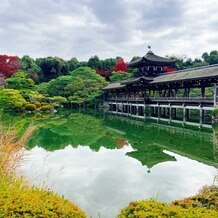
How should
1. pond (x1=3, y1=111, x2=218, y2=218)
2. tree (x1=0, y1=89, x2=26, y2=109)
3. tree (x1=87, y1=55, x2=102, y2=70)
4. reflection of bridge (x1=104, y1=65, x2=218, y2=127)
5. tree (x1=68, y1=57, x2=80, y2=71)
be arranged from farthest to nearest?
tree (x1=68, y1=57, x2=80, y2=71) < tree (x1=87, y1=55, x2=102, y2=70) < tree (x1=0, y1=89, x2=26, y2=109) < reflection of bridge (x1=104, y1=65, x2=218, y2=127) < pond (x1=3, y1=111, x2=218, y2=218)

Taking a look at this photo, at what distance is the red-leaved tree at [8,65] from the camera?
45688 millimetres

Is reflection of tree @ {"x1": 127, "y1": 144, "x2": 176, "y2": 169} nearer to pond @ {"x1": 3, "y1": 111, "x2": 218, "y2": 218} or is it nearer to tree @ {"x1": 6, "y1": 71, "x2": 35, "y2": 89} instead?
pond @ {"x1": 3, "y1": 111, "x2": 218, "y2": 218}

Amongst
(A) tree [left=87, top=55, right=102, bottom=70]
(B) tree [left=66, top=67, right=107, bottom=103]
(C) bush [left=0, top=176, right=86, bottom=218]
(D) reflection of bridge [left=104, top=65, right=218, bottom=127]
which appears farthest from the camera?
(A) tree [left=87, top=55, right=102, bottom=70]

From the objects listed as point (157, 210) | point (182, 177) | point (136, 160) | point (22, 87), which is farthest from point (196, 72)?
point (22, 87)

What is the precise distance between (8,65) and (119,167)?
40610 mm

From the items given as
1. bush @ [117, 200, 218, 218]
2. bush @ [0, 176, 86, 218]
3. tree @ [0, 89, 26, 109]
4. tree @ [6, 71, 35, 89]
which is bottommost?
tree @ [0, 89, 26, 109]

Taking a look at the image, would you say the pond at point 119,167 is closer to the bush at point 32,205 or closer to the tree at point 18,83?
the bush at point 32,205

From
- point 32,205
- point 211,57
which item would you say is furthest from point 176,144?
point 211,57

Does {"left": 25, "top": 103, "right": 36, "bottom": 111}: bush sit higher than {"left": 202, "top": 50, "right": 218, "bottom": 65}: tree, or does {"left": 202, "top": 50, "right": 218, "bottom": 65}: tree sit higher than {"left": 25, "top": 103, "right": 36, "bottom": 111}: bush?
{"left": 202, "top": 50, "right": 218, "bottom": 65}: tree

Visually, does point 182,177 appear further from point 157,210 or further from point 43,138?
point 43,138

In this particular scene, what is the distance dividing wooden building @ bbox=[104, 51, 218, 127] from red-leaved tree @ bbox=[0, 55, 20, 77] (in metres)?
15.4

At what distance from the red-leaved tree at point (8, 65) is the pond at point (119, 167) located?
3187 centimetres

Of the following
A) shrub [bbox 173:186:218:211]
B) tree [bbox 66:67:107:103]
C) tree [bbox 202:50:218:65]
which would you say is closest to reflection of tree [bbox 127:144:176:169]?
shrub [bbox 173:186:218:211]

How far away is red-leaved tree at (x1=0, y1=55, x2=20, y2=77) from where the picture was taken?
45688 millimetres
